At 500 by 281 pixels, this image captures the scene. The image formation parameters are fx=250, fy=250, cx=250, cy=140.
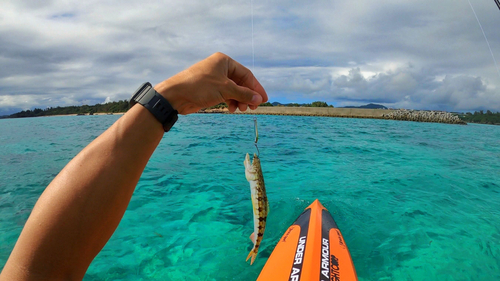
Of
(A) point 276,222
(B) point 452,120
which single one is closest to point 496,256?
(A) point 276,222

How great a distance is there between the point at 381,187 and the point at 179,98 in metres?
10.2

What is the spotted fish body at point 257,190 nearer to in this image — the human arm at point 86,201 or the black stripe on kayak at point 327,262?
the black stripe on kayak at point 327,262

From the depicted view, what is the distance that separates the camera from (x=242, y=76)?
179 centimetres

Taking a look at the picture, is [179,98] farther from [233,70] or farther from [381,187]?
[381,187]

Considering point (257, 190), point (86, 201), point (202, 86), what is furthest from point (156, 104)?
point (257, 190)

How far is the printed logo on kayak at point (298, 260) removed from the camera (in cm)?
336

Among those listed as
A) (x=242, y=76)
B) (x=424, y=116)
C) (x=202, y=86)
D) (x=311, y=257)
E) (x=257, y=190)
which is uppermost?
(x=424, y=116)

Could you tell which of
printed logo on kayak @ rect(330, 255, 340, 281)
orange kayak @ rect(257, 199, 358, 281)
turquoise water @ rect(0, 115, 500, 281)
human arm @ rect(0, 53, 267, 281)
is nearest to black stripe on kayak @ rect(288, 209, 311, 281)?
orange kayak @ rect(257, 199, 358, 281)

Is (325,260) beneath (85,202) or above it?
beneath

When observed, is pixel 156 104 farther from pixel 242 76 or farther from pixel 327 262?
pixel 327 262

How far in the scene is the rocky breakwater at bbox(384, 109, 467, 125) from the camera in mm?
62000

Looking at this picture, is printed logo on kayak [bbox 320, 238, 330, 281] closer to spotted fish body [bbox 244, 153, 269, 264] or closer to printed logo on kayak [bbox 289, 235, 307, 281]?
printed logo on kayak [bbox 289, 235, 307, 281]

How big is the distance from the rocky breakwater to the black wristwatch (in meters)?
73.8

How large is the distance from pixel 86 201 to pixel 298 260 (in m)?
3.42
